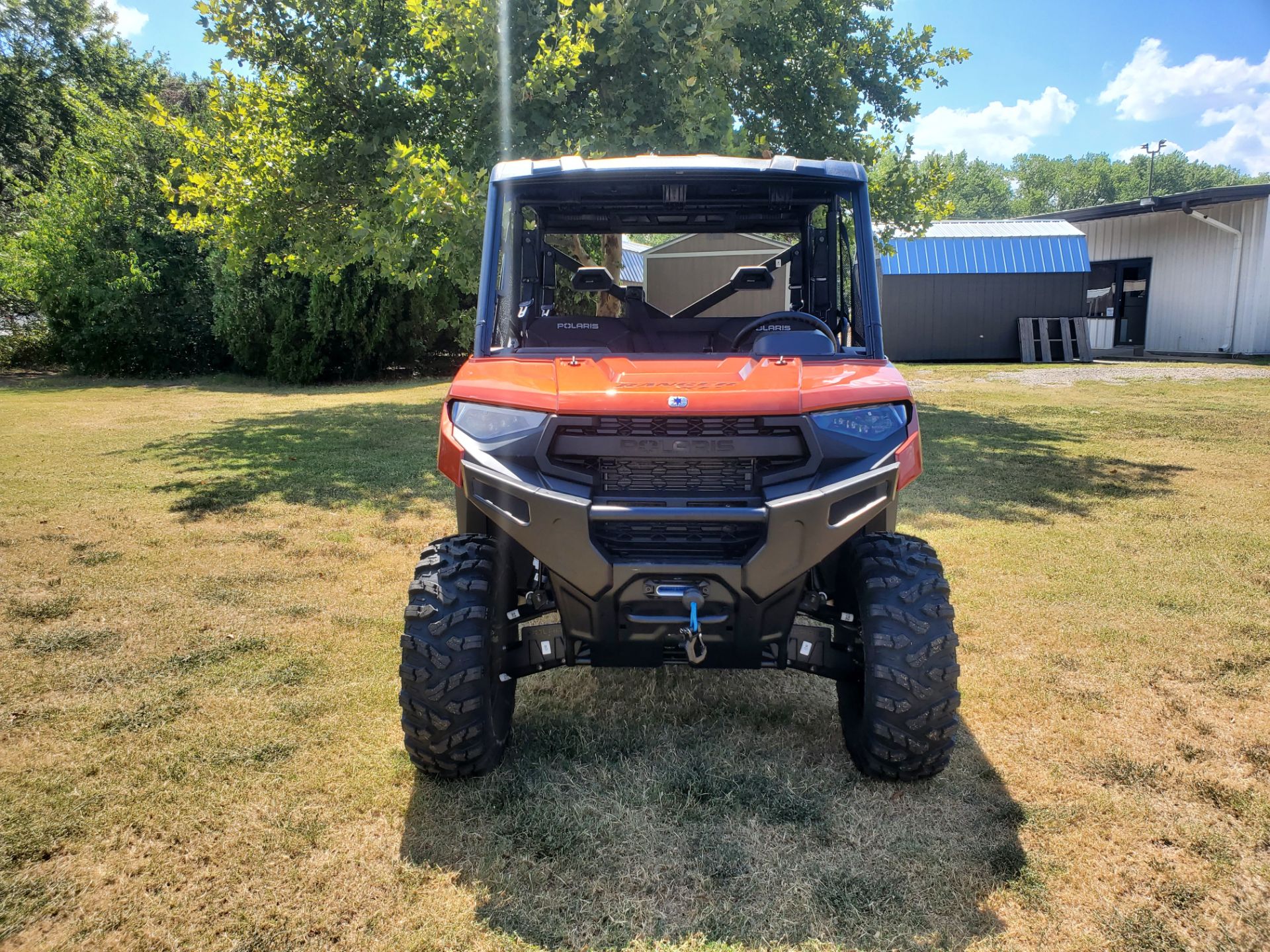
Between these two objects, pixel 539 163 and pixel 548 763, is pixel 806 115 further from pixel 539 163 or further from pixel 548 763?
pixel 548 763

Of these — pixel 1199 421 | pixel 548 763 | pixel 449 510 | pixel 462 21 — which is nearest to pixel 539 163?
pixel 548 763

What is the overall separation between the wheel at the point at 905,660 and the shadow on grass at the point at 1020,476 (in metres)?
4.13

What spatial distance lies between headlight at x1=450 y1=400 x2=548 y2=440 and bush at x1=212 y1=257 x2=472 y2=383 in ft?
48.1

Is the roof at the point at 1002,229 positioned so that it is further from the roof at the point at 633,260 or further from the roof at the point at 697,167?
the roof at the point at 697,167

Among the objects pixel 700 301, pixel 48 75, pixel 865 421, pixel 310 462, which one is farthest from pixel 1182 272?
pixel 48 75

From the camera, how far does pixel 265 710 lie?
359 centimetres

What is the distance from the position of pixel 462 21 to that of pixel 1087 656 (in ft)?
24.8

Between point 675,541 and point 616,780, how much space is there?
0.88 metres

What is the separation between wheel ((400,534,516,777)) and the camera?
2.78m

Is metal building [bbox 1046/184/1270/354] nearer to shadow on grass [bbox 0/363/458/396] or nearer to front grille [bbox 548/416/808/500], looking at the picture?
shadow on grass [bbox 0/363/458/396]

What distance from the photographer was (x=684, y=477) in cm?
275

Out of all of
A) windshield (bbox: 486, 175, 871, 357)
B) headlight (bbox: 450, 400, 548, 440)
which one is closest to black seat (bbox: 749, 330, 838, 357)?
windshield (bbox: 486, 175, 871, 357)

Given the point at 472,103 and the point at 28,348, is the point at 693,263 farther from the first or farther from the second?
the point at 28,348

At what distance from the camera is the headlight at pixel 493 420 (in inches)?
107
